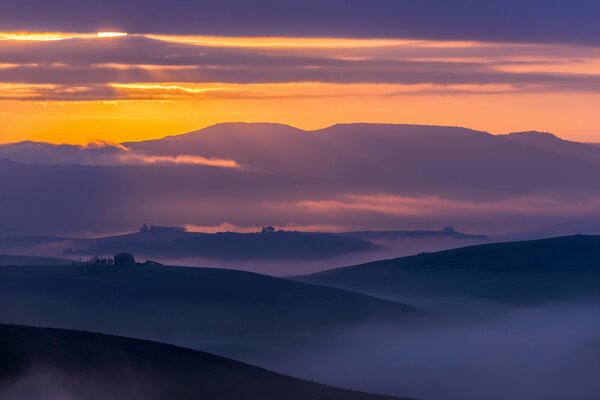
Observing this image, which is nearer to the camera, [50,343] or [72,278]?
[50,343]

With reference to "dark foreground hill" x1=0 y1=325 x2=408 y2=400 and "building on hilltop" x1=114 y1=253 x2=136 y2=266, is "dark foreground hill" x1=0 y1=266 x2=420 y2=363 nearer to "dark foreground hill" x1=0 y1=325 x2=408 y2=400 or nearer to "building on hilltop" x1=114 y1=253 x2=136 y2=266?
"building on hilltop" x1=114 y1=253 x2=136 y2=266

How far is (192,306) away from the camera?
504ft

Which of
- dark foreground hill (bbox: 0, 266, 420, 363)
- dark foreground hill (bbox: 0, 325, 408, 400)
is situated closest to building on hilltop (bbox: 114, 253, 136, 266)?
dark foreground hill (bbox: 0, 266, 420, 363)

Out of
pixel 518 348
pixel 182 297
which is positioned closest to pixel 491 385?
pixel 518 348

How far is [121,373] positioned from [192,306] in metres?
81.2

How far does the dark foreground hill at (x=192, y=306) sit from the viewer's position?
133500 mm

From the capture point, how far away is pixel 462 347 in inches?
Answer: 4840

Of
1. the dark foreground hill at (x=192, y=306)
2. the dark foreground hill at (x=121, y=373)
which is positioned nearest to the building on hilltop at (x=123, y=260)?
the dark foreground hill at (x=192, y=306)

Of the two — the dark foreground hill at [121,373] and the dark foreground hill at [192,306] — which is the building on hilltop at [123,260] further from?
the dark foreground hill at [121,373]

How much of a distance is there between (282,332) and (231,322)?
372 inches

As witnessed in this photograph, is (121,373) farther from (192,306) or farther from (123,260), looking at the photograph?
(123,260)

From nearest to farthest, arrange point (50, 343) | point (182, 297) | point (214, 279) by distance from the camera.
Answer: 1. point (50, 343)
2. point (182, 297)
3. point (214, 279)

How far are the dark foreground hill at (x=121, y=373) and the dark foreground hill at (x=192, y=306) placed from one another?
1509 inches

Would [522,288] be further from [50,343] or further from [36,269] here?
[50,343]
